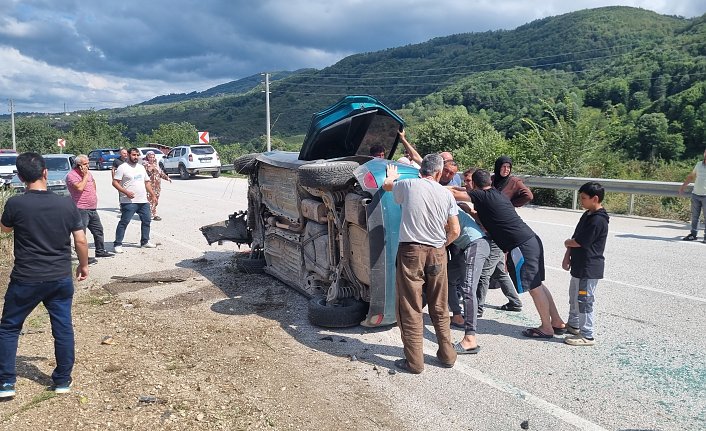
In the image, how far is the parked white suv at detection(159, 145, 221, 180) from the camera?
27.2 metres

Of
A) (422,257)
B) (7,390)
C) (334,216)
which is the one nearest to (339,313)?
(334,216)

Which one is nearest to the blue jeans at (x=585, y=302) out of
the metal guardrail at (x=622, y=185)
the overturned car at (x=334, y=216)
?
the overturned car at (x=334, y=216)

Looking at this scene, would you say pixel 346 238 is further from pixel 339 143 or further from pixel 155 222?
pixel 155 222

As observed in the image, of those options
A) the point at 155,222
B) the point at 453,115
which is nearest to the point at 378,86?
the point at 453,115

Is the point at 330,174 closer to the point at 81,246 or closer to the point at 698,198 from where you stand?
the point at 81,246

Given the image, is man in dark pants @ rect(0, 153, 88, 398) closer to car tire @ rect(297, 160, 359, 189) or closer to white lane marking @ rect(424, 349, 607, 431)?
car tire @ rect(297, 160, 359, 189)

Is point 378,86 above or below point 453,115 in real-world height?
above

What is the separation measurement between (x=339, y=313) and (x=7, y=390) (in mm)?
2822

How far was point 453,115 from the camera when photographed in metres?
34.5

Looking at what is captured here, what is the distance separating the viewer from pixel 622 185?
1300 centimetres

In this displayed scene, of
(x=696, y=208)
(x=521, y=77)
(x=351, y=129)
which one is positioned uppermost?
(x=521, y=77)

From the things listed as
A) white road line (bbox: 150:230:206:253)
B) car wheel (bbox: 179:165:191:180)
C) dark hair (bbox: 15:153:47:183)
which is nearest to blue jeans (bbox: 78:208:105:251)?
white road line (bbox: 150:230:206:253)

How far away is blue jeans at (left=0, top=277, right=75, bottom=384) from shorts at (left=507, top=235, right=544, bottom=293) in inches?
152

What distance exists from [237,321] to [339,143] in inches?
95.9
